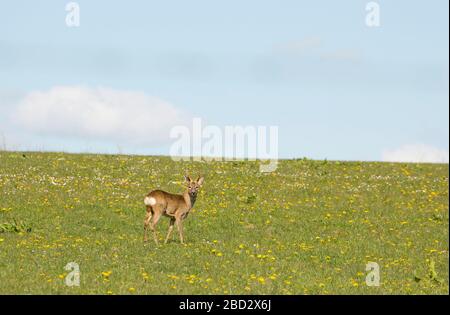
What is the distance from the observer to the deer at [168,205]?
24.3 metres

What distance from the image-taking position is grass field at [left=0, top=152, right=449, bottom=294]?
2012 centimetres

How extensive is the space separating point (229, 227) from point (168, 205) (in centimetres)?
504

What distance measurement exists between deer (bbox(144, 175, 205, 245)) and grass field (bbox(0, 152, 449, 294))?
0.86 meters

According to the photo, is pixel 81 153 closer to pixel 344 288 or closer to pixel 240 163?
pixel 240 163

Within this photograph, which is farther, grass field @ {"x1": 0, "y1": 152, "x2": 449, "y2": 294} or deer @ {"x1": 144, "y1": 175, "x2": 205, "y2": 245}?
deer @ {"x1": 144, "y1": 175, "x2": 205, "y2": 245}

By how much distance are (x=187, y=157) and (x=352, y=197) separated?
45.5 feet

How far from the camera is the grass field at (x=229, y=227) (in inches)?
792

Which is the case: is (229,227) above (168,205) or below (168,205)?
Result: below

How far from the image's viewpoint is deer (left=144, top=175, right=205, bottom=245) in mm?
24266

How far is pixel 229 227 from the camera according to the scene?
29062 mm

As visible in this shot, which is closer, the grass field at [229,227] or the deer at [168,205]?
the grass field at [229,227]

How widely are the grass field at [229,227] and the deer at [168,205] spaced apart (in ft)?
→ 2.82

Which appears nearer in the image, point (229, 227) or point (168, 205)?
point (168, 205)

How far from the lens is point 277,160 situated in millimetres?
46656
